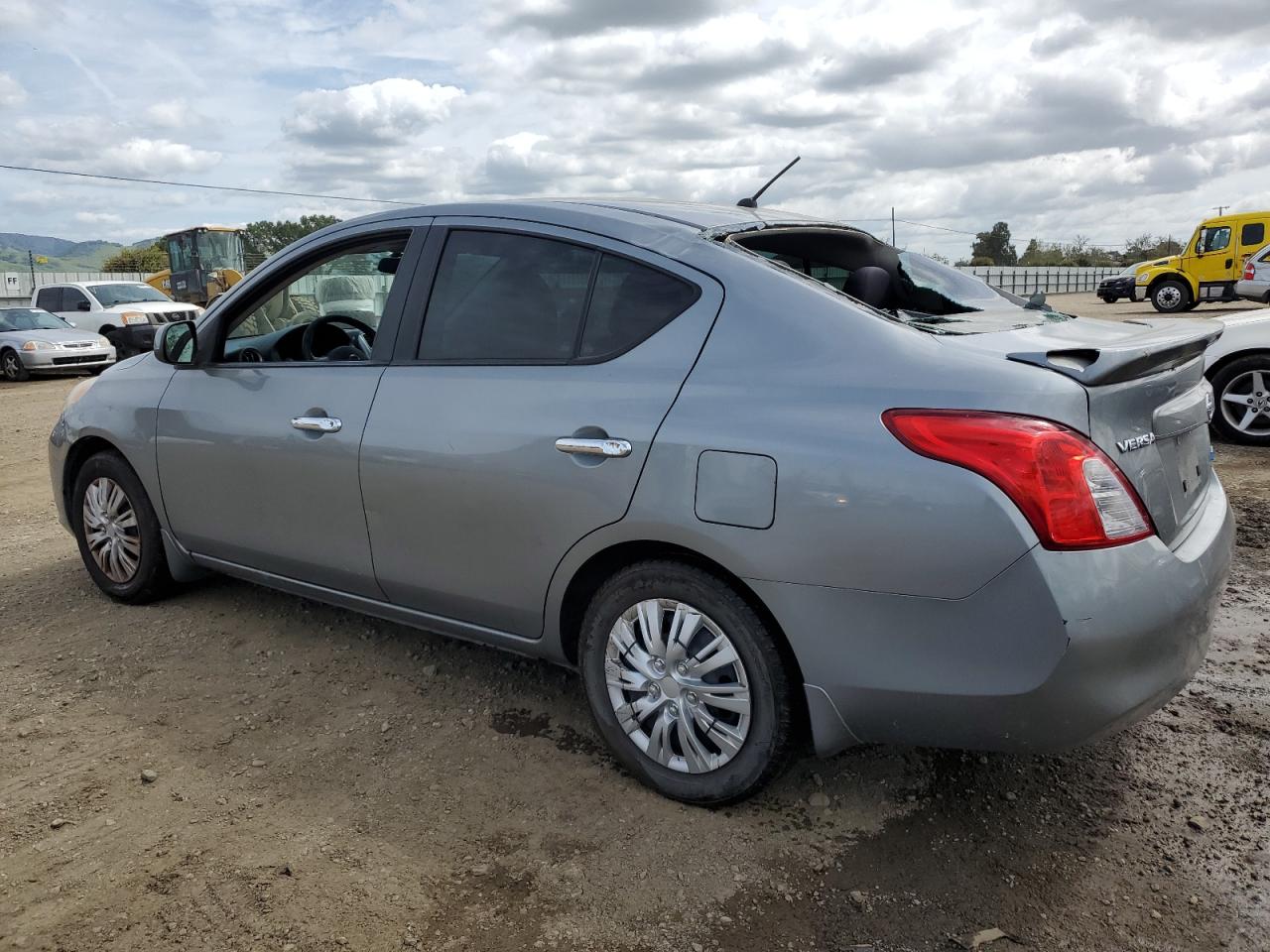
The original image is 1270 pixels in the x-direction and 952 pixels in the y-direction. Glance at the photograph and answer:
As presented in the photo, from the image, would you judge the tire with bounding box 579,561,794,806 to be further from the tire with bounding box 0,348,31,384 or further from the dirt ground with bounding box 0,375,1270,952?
the tire with bounding box 0,348,31,384

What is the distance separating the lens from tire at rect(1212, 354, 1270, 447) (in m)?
7.77

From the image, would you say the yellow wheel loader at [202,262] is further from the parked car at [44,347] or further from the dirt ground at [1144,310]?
the dirt ground at [1144,310]

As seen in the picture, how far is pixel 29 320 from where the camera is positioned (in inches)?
742

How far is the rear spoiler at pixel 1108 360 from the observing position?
2.33m

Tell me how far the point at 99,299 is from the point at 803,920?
22330 mm

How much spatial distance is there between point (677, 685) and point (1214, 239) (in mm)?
25924

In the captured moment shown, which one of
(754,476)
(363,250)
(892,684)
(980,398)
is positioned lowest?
(892,684)

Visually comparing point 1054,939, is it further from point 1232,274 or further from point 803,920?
point 1232,274

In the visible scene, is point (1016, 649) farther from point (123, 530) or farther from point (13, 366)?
point (13, 366)

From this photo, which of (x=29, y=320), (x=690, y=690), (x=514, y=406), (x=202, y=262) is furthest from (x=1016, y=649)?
(x=202, y=262)

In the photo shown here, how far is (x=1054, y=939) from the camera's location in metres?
2.27

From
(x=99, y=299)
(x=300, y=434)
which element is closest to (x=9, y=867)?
(x=300, y=434)

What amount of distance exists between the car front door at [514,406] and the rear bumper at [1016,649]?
650 mm

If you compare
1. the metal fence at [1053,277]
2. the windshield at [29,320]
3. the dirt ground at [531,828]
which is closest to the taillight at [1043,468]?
the dirt ground at [531,828]
